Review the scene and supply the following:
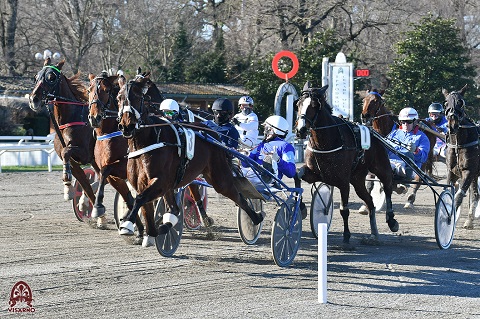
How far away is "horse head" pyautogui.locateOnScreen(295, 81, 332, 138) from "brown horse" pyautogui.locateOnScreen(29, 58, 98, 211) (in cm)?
297

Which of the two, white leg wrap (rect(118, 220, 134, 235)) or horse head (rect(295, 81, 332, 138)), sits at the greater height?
horse head (rect(295, 81, 332, 138))

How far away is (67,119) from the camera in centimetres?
1048

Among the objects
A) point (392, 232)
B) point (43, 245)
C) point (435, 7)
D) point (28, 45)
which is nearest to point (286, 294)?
point (43, 245)

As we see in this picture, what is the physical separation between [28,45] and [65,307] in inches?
1018

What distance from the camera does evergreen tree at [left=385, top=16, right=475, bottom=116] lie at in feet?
89.2

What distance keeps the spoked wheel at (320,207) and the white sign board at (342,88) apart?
10854mm

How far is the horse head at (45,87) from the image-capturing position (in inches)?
403

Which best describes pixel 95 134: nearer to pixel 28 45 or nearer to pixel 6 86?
pixel 6 86

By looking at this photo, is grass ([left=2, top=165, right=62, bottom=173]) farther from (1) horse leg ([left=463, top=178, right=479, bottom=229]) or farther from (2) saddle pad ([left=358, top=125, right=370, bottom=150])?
(2) saddle pad ([left=358, top=125, right=370, bottom=150])

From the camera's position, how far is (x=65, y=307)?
625cm

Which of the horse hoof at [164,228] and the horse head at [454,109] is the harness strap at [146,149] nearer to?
the horse hoof at [164,228]

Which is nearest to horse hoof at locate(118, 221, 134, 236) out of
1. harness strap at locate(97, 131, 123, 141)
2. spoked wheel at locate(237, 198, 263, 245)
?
harness strap at locate(97, 131, 123, 141)

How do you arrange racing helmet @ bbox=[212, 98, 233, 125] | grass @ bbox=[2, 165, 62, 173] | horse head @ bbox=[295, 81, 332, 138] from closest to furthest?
horse head @ bbox=[295, 81, 332, 138]
racing helmet @ bbox=[212, 98, 233, 125]
grass @ bbox=[2, 165, 62, 173]

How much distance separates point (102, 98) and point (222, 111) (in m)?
1.58
